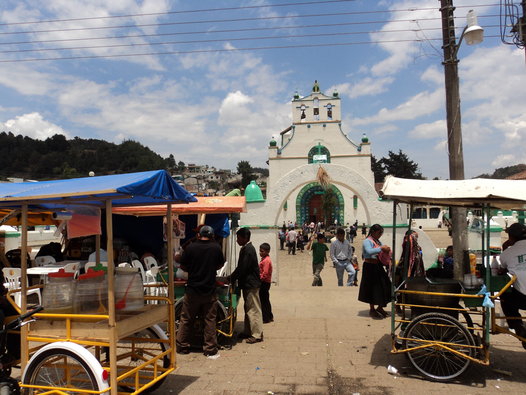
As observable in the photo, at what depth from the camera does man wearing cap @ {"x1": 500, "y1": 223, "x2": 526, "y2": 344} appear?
4.45 metres

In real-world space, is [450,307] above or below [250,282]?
below

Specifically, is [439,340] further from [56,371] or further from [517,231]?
[56,371]


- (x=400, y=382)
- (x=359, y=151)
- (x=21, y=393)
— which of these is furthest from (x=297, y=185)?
(x=359, y=151)

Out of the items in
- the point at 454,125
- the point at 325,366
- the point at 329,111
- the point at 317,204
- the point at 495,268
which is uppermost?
the point at 329,111

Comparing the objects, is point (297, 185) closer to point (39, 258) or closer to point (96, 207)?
point (39, 258)

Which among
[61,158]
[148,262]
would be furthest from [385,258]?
[61,158]

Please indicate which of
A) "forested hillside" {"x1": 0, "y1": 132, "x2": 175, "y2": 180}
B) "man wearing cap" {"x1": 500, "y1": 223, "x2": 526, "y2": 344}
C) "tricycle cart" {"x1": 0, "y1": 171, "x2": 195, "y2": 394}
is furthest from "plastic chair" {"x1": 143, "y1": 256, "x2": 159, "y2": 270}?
"forested hillside" {"x1": 0, "y1": 132, "x2": 175, "y2": 180}

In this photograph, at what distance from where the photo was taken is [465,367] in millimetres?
4316

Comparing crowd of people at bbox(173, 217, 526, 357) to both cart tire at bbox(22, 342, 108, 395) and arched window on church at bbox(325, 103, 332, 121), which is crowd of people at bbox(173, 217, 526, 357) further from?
arched window on church at bbox(325, 103, 332, 121)

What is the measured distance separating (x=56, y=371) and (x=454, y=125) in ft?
22.4

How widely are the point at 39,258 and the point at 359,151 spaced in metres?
29.6

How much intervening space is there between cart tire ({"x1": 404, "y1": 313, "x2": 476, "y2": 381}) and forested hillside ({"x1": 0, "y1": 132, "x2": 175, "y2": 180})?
8166 cm

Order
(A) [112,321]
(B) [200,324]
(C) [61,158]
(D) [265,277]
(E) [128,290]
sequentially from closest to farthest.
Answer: (A) [112,321] < (E) [128,290] < (B) [200,324] < (D) [265,277] < (C) [61,158]

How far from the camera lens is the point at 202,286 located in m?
4.96
